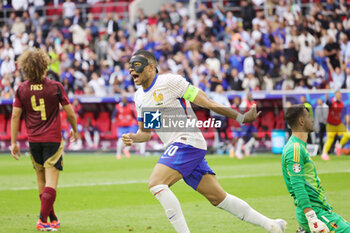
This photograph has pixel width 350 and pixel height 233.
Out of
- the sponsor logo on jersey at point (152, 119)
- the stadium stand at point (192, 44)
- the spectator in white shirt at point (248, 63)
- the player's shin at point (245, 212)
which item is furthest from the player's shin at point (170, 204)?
the spectator in white shirt at point (248, 63)

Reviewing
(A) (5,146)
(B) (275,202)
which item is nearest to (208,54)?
(A) (5,146)

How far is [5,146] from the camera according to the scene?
26.0 metres

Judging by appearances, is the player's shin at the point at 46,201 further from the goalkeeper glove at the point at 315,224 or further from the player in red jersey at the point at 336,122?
the player in red jersey at the point at 336,122

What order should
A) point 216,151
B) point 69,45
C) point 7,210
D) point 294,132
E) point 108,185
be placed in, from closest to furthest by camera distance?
point 294,132, point 7,210, point 108,185, point 216,151, point 69,45

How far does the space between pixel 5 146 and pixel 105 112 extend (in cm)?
444

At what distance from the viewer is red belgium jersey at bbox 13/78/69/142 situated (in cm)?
842

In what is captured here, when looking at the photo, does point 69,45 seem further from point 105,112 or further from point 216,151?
point 216,151

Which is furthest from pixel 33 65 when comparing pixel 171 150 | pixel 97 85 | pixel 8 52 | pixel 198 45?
pixel 8 52

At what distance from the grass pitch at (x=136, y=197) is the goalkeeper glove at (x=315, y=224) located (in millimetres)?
1955

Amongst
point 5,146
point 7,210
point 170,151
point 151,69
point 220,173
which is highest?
point 151,69

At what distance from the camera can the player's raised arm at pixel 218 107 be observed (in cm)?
615

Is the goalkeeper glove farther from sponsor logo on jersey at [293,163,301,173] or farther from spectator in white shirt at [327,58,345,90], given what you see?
spectator in white shirt at [327,58,345,90]

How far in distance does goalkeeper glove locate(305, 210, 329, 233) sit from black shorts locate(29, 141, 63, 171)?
3849mm

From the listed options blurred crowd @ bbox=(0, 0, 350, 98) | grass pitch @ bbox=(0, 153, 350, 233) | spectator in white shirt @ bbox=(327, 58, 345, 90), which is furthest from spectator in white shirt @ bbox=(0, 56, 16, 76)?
spectator in white shirt @ bbox=(327, 58, 345, 90)
